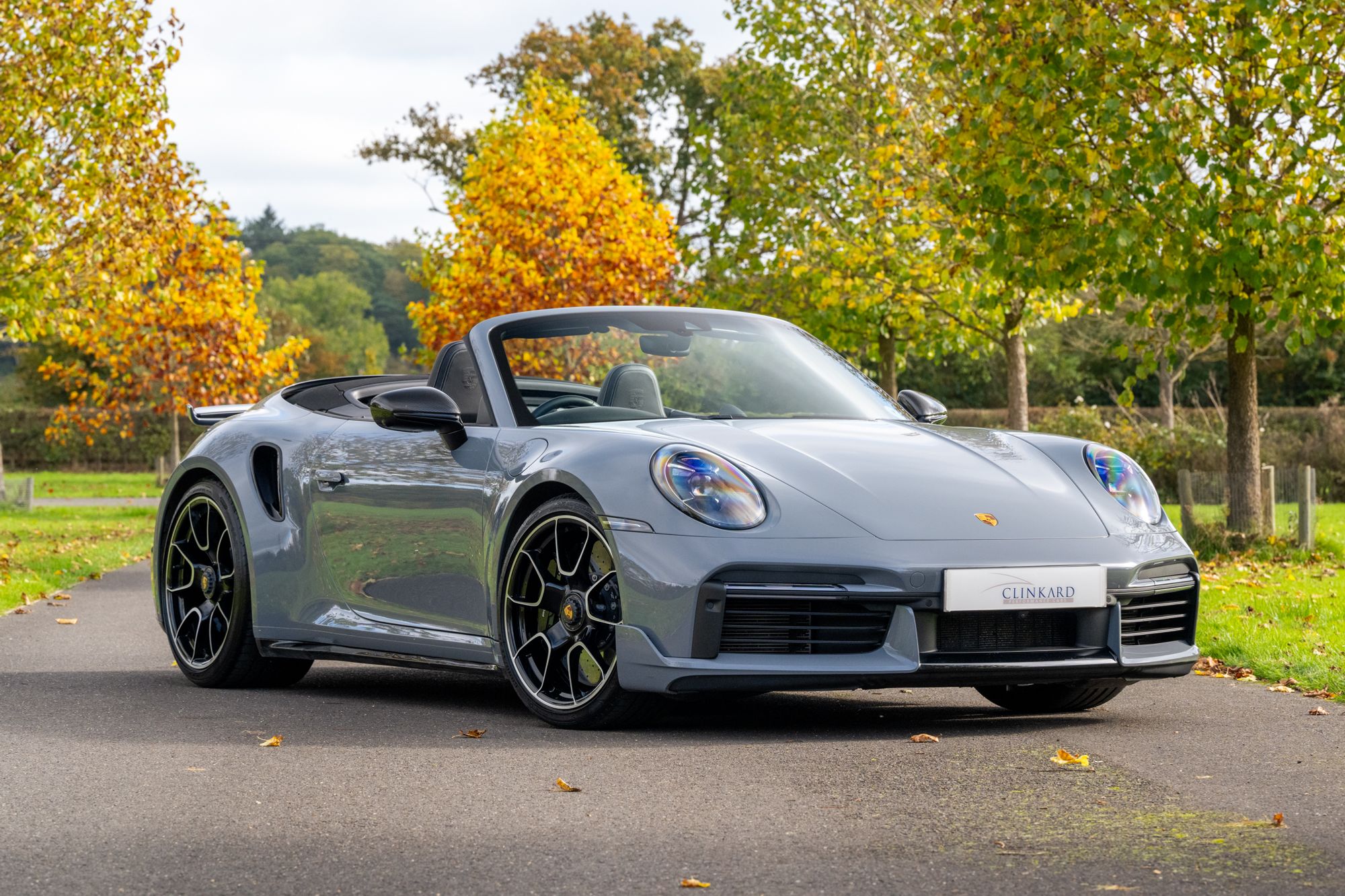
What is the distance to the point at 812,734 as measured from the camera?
596cm

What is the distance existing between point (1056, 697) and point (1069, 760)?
3.94 feet

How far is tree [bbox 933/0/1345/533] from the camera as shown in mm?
12672

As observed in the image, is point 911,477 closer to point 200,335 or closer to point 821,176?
point 821,176

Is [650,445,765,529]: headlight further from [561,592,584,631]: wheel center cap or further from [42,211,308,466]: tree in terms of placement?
[42,211,308,466]: tree

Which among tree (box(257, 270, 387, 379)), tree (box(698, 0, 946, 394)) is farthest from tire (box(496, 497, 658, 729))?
tree (box(257, 270, 387, 379))

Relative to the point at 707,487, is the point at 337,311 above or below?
above

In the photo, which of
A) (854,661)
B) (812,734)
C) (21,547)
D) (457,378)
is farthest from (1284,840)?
(21,547)

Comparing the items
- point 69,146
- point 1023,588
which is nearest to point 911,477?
point 1023,588

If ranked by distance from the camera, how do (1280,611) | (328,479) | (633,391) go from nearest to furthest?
(633,391)
(328,479)
(1280,611)

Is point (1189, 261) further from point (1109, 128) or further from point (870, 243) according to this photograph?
point (870, 243)

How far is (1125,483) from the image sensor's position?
246 inches

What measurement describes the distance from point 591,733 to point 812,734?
2.36 ft

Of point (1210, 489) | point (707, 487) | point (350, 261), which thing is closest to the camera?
point (707, 487)

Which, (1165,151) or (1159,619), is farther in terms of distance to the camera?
(1165,151)
